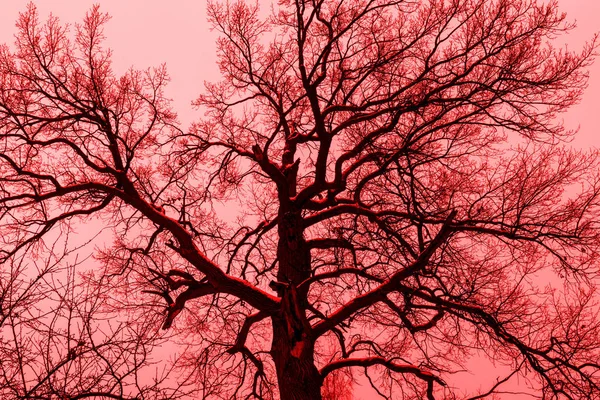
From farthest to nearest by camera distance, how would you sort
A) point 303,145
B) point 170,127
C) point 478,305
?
point 303,145, point 170,127, point 478,305

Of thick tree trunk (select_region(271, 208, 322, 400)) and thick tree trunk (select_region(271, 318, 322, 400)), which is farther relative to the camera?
thick tree trunk (select_region(271, 318, 322, 400))

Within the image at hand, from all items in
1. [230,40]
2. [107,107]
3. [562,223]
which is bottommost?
[562,223]

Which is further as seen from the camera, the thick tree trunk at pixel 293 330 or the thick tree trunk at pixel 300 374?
the thick tree trunk at pixel 300 374

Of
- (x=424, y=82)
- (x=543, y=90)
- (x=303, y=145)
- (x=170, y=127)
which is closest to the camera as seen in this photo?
(x=543, y=90)

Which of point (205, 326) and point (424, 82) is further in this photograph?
point (205, 326)

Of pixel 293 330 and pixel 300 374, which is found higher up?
pixel 293 330

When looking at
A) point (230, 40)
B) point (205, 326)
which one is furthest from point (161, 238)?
point (230, 40)

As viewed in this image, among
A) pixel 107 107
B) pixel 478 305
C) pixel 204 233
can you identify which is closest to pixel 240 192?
pixel 204 233

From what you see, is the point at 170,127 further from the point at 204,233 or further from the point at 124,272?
the point at 124,272

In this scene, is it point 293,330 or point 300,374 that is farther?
point 300,374

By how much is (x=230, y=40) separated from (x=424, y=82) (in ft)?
9.01

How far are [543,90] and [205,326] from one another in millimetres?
5708

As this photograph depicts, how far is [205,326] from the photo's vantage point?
8.59 meters

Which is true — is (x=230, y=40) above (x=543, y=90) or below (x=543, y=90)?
above
